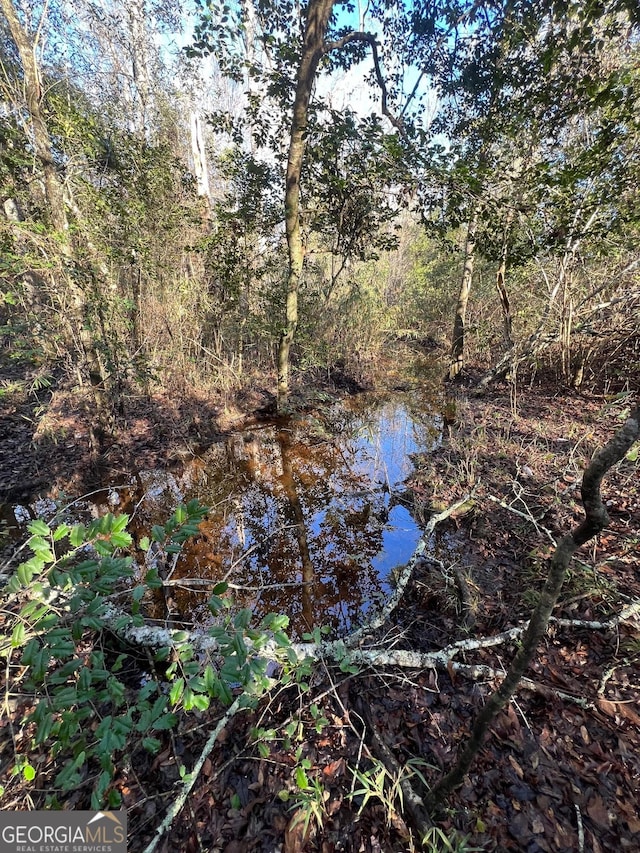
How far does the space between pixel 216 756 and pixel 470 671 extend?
4.89 ft

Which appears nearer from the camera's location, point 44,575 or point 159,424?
point 44,575

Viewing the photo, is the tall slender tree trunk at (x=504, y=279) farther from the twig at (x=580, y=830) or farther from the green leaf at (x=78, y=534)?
the green leaf at (x=78, y=534)

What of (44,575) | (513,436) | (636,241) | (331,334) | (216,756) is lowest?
(216,756)

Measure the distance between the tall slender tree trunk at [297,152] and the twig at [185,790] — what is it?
5208 mm

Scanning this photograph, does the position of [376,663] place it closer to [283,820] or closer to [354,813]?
[354,813]

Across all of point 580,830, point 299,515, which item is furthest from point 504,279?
point 580,830

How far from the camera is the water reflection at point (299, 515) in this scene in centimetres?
297

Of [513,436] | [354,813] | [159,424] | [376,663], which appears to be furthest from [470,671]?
[159,424]

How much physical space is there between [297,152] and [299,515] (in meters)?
5.21

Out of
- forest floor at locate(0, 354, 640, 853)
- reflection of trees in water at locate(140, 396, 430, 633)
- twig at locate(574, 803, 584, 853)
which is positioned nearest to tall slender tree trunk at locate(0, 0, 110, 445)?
reflection of trees in water at locate(140, 396, 430, 633)

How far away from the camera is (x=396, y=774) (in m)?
1.65

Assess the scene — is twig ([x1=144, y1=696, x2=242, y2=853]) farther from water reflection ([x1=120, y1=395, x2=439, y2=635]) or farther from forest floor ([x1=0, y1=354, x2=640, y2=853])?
water reflection ([x1=120, y1=395, x2=439, y2=635])

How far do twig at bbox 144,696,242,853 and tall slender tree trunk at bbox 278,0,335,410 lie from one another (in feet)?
17.1

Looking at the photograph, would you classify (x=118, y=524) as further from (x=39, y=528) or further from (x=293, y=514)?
(x=293, y=514)
